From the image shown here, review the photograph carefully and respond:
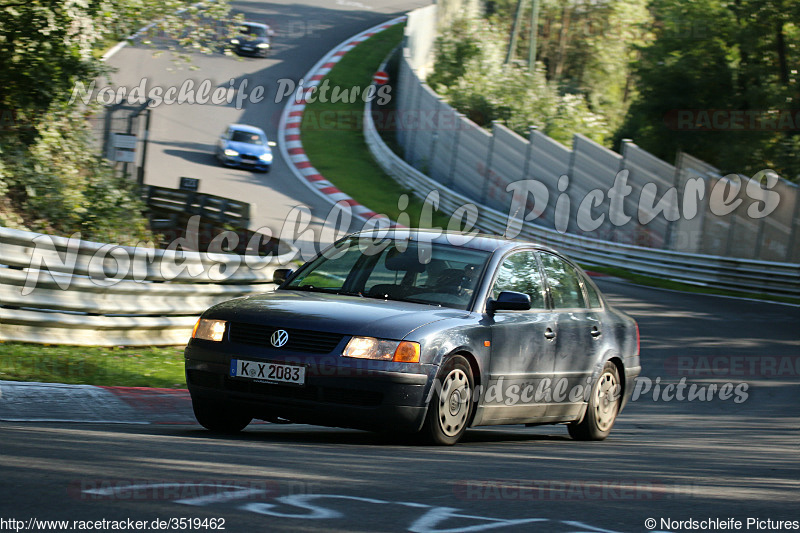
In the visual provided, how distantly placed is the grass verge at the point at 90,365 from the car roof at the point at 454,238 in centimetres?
274

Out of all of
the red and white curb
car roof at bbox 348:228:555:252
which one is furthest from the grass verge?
the red and white curb

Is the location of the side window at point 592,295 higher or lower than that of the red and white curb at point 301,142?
higher

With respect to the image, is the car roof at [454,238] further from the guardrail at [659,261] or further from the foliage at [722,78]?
the foliage at [722,78]

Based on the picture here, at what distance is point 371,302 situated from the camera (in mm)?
7504

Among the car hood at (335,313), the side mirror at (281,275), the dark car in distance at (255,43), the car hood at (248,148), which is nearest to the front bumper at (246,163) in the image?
the car hood at (248,148)

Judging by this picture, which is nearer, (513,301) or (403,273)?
(513,301)

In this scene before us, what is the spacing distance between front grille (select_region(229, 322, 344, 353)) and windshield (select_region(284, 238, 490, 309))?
0.92 m

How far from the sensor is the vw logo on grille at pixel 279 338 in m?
7.00

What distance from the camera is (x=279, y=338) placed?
23.0 feet

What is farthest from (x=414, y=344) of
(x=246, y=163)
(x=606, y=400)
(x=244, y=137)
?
(x=244, y=137)

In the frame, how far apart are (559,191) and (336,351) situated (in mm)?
24112

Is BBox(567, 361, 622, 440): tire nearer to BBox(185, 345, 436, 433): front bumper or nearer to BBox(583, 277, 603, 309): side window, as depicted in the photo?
BBox(583, 277, 603, 309): side window

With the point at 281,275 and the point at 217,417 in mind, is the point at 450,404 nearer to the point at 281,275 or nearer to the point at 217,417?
the point at 217,417

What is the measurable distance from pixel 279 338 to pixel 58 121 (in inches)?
490
